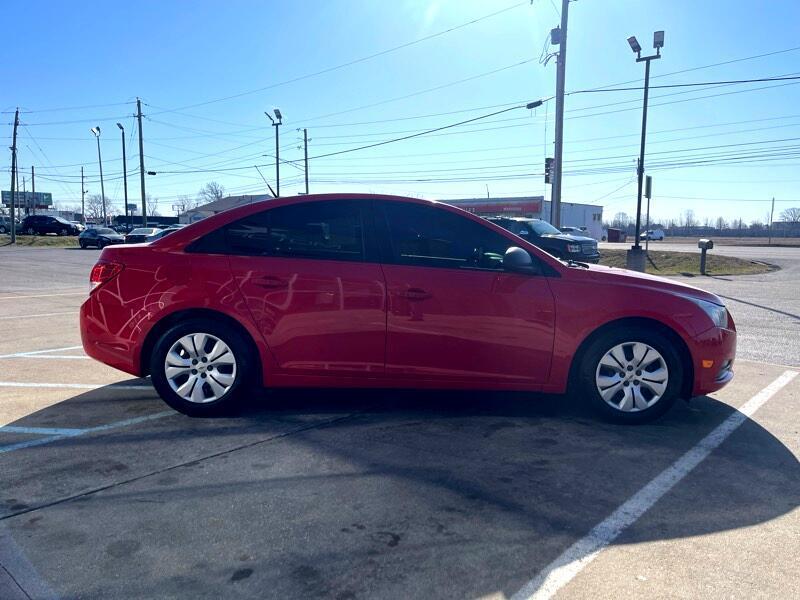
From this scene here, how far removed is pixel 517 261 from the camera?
4512 mm

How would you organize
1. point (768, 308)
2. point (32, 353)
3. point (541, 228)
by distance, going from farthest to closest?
point (541, 228) < point (768, 308) < point (32, 353)

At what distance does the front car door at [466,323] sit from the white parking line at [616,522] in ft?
3.75

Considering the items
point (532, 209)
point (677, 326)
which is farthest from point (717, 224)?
point (677, 326)

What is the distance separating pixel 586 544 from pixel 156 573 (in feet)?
6.33

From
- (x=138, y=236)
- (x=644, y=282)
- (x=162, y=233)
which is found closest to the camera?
(x=644, y=282)

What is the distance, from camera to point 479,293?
4.55m

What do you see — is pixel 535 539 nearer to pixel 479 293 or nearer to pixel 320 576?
pixel 320 576

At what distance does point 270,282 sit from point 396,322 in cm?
99

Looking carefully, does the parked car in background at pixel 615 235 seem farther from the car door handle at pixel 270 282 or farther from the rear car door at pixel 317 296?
the car door handle at pixel 270 282

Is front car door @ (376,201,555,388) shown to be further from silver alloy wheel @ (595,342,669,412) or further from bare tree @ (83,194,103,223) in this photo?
bare tree @ (83,194,103,223)

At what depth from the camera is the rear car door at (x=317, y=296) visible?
14.9ft

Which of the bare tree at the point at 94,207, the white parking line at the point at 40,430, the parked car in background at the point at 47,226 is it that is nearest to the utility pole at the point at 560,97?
the white parking line at the point at 40,430

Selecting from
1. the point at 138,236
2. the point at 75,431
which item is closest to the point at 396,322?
the point at 75,431

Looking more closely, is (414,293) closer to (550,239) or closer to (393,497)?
(393,497)
